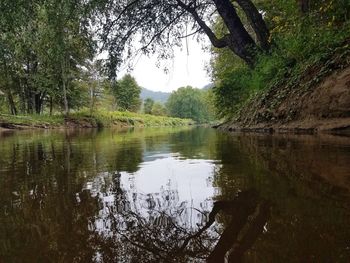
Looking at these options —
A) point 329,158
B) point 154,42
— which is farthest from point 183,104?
point 329,158

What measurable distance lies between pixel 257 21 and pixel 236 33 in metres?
0.80

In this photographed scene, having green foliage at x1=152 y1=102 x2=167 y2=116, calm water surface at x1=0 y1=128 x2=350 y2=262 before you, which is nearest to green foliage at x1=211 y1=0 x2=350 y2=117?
calm water surface at x1=0 y1=128 x2=350 y2=262

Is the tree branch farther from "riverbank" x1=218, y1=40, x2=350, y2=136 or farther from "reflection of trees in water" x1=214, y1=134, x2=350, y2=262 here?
"reflection of trees in water" x1=214, y1=134, x2=350, y2=262

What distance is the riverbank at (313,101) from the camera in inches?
261

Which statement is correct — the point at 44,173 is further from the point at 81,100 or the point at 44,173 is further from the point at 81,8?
the point at 81,100

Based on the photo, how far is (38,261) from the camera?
1148 mm

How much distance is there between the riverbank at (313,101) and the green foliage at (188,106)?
108m

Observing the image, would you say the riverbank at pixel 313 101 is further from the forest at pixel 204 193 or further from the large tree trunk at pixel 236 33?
the large tree trunk at pixel 236 33

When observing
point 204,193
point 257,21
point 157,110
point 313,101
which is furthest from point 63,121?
point 157,110

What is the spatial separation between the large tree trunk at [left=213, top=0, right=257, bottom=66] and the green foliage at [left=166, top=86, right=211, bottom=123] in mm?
106818

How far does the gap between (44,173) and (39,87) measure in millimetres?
29627

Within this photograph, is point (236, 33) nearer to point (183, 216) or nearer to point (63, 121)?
point (183, 216)

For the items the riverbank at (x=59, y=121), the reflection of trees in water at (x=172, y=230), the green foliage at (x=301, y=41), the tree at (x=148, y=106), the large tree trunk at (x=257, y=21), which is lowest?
the reflection of trees in water at (x=172, y=230)

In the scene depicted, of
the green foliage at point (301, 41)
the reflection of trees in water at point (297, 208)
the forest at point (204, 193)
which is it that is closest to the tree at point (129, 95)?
the green foliage at point (301, 41)
